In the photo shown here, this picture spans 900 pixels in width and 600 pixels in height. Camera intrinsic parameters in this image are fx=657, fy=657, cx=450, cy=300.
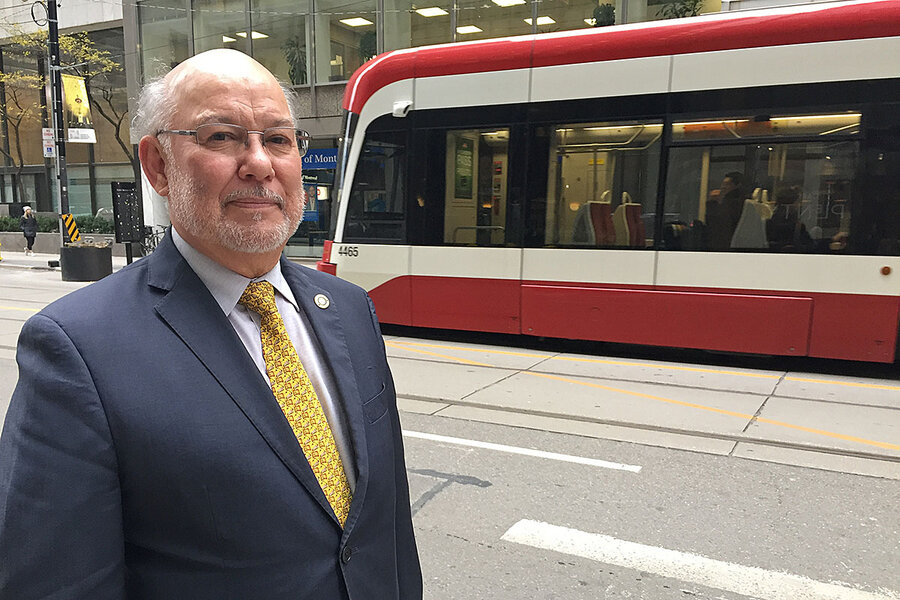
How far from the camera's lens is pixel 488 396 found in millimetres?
6254

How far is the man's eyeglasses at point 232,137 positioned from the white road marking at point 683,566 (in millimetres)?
2741

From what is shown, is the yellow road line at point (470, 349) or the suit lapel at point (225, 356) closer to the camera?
the suit lapel at point (225, 356)

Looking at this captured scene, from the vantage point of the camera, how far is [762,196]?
23.1 feet

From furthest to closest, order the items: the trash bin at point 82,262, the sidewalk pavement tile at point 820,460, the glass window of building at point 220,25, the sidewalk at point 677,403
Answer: the glass window of building at point 220,25 < the trash bin at point 82,262 < the sidewalk at point 677,403 < the sidewalk pavement tile at point 820,460

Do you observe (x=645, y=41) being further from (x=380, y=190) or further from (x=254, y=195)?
(x=254, y=195)

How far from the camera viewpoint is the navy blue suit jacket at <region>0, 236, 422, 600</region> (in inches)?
42.4

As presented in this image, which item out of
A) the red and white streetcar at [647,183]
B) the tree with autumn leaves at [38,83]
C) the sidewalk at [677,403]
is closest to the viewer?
the sidewalk at [677,403]

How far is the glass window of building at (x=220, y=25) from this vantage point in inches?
811

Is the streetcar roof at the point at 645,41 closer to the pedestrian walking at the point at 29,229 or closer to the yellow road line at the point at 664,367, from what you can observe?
the yellow road line at the point at 664,367

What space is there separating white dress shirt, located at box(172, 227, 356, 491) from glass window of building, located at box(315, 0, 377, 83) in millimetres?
18802

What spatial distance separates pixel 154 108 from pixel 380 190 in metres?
7.63

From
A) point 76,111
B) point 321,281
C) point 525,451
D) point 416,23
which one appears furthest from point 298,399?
point 416,23

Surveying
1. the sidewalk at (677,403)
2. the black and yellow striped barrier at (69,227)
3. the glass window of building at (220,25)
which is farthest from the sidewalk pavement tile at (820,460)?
the glass window of building at (220,25)

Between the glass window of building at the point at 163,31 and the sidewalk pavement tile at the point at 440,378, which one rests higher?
the glass window of building at the point at 163,31
